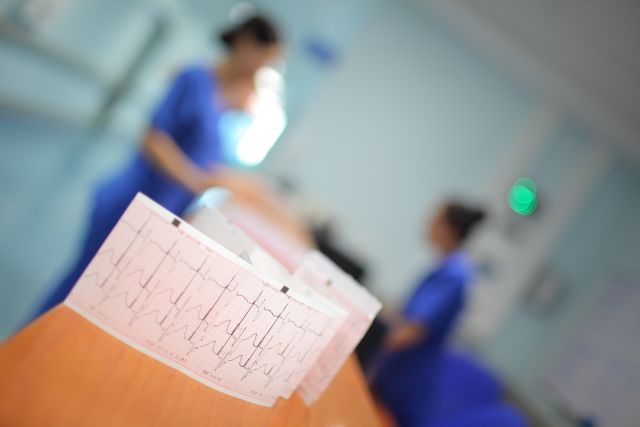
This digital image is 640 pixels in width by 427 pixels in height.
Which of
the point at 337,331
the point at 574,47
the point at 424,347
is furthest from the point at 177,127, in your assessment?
the point at 574,47

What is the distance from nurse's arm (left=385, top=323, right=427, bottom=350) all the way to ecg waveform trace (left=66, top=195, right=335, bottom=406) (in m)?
1.30

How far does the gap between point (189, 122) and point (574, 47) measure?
3.31 meters

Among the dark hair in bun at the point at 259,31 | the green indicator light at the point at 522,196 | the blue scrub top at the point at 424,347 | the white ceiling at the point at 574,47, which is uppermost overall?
the white ceiling at the point at 574,47

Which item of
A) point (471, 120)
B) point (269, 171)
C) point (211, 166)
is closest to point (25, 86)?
point (211, 166)

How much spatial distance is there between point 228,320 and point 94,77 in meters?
2.88

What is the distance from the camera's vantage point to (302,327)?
726 mm

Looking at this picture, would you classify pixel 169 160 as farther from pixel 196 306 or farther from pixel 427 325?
pixel 427 325

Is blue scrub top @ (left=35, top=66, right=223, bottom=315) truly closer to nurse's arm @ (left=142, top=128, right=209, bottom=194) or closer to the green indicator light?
nurse's arm @ (left=142, top=128, right=209, bottom=194)

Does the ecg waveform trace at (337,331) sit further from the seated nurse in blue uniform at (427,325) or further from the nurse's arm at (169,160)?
the seated nurse in blue uniform at (427,325)

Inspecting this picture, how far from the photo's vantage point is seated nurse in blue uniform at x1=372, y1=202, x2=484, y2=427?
1884 millimetres

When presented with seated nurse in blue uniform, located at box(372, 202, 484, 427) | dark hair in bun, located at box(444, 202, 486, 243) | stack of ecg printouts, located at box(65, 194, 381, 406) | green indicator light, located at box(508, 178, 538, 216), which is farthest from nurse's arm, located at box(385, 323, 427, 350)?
green indicator light, located at box(508, 178, 538, 216)

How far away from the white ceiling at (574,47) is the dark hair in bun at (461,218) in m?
1.84

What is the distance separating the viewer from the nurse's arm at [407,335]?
1.89 m

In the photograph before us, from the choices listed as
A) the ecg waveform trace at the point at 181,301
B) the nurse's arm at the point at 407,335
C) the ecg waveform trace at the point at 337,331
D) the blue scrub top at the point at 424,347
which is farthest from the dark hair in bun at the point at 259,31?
the nurse's arm at the point at 407,335
